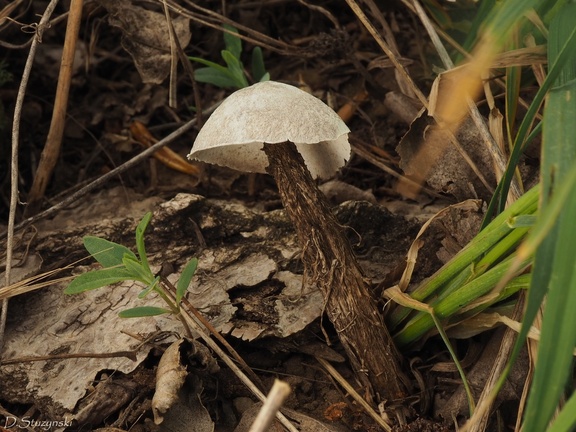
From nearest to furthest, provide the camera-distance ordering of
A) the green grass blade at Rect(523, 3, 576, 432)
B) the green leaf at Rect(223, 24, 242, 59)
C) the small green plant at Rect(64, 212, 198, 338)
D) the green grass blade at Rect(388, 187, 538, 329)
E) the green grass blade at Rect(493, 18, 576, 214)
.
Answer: the green grass blade at Rect(523, 3, 576, 432), the green grass blade at Rect(493, 18, 576, 214), the green grass blade at Rect(388, 187, 538, 329), the small green plant at Rect(64, 212, 198, 338), the green leaf at Rect(223, 24, 242, 59)

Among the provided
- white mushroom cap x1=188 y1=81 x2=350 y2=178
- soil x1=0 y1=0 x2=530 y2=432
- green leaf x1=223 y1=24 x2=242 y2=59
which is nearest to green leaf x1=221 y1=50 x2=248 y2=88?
green leaf x1=223 y1=24 x2=242 y2=59

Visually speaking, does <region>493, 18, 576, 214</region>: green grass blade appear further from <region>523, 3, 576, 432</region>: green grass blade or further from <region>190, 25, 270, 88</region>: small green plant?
<region>190, 25, 270, 88</region>: small green plant

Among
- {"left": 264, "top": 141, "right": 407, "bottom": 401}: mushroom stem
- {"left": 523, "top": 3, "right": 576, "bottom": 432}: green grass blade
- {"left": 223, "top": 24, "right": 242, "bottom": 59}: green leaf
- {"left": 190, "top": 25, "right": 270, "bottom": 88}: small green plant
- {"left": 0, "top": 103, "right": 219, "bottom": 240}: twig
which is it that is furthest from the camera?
{"left": 223, "top": 24, "right": 242, "bottom": 59}: green leaf

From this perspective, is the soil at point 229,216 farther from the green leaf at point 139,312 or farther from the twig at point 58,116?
the green leaf at point 139,312

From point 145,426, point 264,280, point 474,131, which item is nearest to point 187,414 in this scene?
point 145,426

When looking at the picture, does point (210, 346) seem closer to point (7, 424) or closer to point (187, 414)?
point (187, 414)

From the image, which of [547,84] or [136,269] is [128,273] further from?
[547,84]

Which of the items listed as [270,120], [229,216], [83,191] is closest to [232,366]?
[229,216]
